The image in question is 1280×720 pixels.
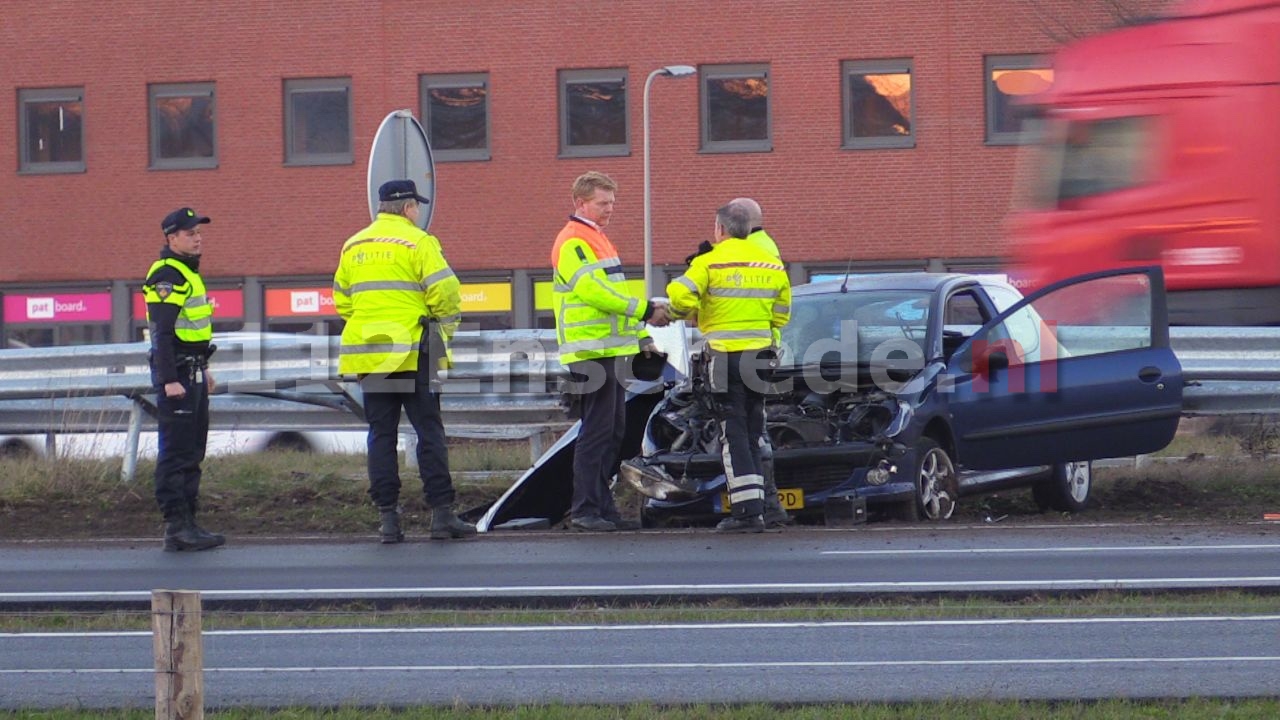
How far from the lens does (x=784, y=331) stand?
1141 cm

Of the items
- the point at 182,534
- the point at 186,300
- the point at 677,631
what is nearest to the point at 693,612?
the point at 677,631

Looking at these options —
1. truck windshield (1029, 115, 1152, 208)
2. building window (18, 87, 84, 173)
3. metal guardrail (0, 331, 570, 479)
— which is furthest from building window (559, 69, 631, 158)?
metal guardrail (0, 331, 570, 479)

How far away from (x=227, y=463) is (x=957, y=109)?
21.6 metres

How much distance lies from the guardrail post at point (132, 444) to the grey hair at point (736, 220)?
4794mm

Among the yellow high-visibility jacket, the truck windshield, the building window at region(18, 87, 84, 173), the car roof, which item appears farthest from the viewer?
the building window at region(18, 87, 84, 173)

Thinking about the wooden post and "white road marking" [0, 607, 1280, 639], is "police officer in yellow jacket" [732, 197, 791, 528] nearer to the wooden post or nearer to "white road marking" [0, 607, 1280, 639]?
"white road marking" [0, 607, 1280, 639]

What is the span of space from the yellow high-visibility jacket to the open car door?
3235 millimetres

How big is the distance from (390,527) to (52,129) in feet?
87.7

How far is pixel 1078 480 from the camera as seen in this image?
11.9m

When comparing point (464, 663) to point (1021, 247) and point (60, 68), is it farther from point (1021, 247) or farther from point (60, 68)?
point (60, 68)

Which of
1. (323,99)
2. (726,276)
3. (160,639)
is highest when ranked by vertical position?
(323,99)

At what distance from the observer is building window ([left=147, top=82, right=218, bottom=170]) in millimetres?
33719

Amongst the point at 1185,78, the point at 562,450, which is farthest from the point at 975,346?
the point at 1185,78

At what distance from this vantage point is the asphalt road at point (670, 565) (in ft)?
25.6
